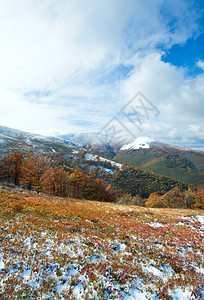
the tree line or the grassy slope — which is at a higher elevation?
the grassy slope

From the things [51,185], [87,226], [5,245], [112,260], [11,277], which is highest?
[11,277]

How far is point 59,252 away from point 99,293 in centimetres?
351

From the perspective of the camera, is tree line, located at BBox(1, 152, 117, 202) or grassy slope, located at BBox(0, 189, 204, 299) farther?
tree line, located at BBox(1, 152, 117, 202)

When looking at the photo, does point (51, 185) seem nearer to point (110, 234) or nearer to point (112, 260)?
point (110, 234)

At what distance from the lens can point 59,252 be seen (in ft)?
26.0

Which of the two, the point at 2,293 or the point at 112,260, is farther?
the point at 112,260

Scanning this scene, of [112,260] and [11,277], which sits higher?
[11,277]

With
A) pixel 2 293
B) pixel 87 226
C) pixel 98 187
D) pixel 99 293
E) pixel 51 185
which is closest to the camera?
pixel 2 293

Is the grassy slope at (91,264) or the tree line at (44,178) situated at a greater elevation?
the grassy slope at (91,264)

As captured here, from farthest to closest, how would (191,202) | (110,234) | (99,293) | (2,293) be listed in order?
(191,202) → (110,234) → (99,293) → (2,293)

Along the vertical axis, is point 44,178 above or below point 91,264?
below

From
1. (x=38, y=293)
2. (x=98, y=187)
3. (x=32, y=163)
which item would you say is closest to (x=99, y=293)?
(x=38, y=293)

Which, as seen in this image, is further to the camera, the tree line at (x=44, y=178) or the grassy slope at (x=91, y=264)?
the tree line at (x=44, y=178)

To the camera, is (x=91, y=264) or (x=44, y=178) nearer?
(x=91, y=264)
